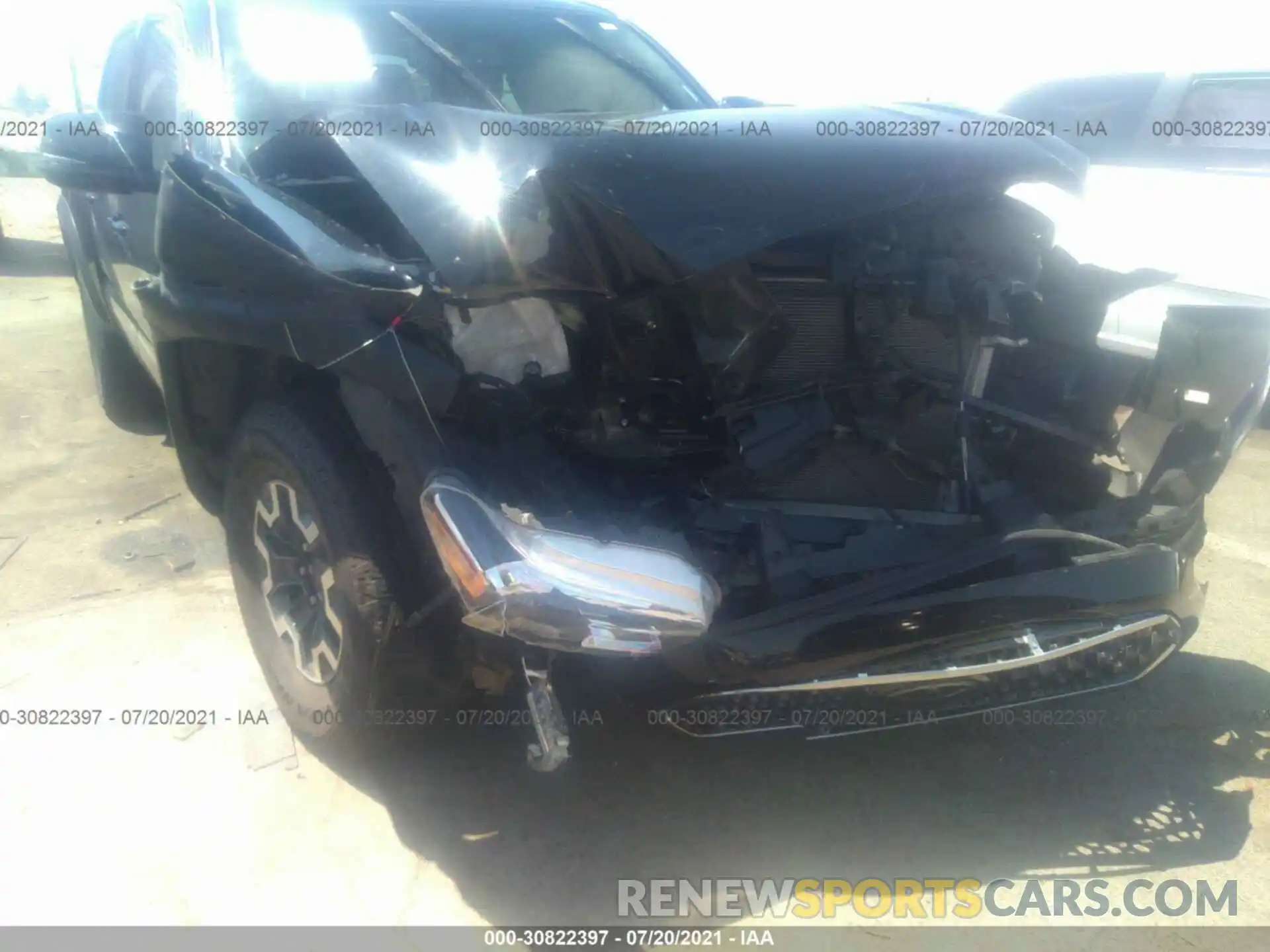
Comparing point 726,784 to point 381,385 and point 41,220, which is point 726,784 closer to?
point 381,385

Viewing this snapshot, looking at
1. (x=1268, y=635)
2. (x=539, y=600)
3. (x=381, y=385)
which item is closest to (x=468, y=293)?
(x=381, y=385)

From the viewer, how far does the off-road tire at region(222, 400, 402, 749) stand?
208 centimetres

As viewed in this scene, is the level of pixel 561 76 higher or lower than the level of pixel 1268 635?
higher

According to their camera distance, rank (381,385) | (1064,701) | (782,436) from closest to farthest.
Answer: (381,385) → (782,436) → (1064,701)

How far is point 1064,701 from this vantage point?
9.27 feet

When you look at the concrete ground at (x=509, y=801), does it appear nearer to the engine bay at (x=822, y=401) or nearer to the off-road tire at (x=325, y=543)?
the off-road tire at (x=325, y=543)

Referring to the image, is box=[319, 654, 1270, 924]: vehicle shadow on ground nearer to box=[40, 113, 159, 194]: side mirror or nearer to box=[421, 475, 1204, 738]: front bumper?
box=[421, 475, 1204, 738]: front bumper

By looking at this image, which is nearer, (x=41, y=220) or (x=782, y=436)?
(x=782, y=436)

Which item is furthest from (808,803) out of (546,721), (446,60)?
(446,60)

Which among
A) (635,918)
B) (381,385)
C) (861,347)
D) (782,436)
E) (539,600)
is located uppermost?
(861,347)

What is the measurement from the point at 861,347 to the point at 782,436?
0.37 metres

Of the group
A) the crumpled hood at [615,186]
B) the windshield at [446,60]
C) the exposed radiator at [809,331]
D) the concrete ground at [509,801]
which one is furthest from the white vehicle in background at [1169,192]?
the windshield at [446,60]

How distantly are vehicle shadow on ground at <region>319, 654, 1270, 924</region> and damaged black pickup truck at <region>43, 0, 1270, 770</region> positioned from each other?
0.37m

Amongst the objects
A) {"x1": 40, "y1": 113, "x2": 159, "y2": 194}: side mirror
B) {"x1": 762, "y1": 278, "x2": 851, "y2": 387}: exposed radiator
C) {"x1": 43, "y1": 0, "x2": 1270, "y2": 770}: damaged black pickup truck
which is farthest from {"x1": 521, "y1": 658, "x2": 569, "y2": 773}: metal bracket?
{"x1": 40, "y1": 113, "x2": 159, "y2": 194}: side mirror
